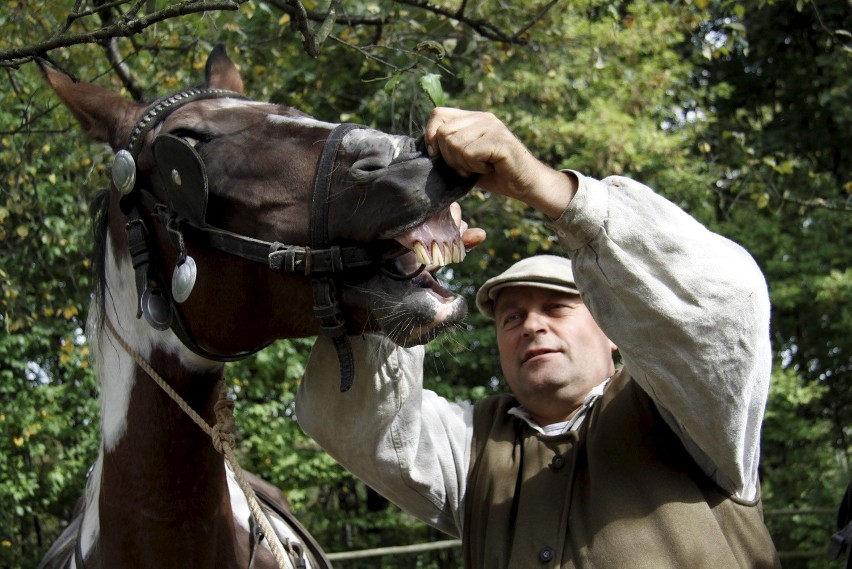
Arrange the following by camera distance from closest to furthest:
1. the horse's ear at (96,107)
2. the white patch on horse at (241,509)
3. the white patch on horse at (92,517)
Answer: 1. the horse's ear at (96,107)
2. the white patch on horse at (92,517)
3. the white patch on horse at (241,509)

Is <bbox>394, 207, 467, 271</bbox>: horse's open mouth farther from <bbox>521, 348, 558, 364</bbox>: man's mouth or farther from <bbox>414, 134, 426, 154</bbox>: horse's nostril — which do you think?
<bbox>521, 348, 558, 364</bbox>: man's mouth

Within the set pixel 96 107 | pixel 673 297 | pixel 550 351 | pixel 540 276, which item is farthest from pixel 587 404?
pixel 96 107

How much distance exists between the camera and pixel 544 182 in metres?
1.87

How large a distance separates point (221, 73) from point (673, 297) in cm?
129

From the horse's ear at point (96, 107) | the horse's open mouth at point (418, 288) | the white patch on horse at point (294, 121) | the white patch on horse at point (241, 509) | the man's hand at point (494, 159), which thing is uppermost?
the horse's ear at point (96, 107)

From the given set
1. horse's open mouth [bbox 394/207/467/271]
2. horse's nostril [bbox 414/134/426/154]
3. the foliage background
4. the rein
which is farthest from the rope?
the foliage background

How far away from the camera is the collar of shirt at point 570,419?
2516 mm

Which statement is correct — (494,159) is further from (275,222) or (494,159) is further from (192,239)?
(192,239)

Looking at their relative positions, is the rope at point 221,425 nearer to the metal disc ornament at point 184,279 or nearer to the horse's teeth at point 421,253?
the metal disc ornament at point 184,279

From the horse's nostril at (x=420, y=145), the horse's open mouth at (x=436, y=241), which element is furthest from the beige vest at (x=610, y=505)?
the horse's nostril at (x=420, y=145)

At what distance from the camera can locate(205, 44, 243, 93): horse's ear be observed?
7.97 feet

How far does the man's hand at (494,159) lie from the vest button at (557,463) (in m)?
0.75

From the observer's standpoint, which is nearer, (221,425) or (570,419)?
(221,425)

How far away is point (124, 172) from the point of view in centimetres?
206
